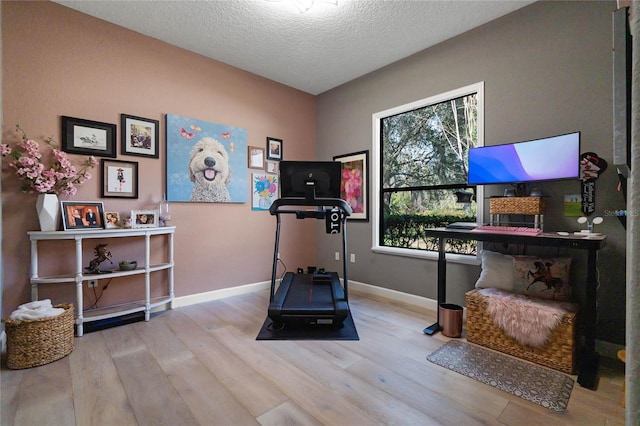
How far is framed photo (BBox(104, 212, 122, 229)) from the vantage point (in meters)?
2.66

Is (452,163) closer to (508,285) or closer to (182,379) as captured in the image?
(508,285)

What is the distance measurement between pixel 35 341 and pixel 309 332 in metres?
2.00

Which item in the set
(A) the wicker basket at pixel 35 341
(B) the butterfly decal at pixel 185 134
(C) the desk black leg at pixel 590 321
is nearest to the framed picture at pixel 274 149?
(B) the butterfly decal at pixel 185 134

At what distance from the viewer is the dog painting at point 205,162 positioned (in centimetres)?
318

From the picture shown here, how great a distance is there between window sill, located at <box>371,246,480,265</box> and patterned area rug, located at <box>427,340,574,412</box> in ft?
2.83

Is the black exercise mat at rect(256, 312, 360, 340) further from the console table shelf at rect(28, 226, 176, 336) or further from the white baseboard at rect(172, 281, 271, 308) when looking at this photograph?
the console table shelf at rect(28, 226, 176, 336)

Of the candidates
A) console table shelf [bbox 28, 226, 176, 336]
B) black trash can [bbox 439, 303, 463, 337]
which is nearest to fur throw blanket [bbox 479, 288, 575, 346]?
black trash can [bbox 439, 303, 463, 337]

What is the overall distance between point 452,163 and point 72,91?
12.7 ft

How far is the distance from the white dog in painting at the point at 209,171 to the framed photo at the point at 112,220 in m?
0.76

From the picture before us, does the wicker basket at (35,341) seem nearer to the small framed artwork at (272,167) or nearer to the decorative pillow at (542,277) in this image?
the small framed artwork at (272,167)

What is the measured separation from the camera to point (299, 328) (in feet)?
8.64

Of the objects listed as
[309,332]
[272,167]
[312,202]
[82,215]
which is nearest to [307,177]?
[312,202]

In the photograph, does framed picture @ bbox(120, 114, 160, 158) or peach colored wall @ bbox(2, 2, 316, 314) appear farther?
framed picture @ bbox(120, 114, 160, 158)

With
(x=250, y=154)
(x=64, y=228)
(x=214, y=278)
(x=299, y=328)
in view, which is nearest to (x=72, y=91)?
(x=64, y=228)
